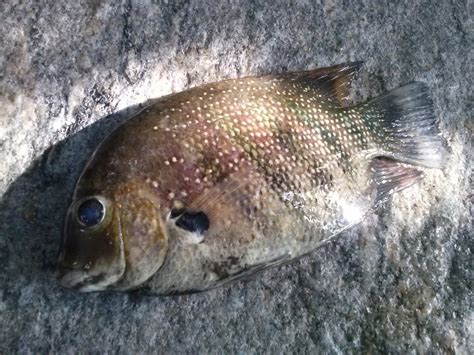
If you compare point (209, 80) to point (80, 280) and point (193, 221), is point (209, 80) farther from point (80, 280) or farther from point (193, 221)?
point (80, 280)

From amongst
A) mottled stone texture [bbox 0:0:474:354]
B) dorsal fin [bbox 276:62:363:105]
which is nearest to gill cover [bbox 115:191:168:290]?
mottled stone texture [bbox 0:0:474:354]

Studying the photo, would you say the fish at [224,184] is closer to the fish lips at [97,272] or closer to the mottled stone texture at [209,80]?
the fish lips at [97,272]

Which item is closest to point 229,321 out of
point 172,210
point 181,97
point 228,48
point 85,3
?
point 172,210

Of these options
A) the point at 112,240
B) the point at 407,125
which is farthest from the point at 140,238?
the point at 407,125

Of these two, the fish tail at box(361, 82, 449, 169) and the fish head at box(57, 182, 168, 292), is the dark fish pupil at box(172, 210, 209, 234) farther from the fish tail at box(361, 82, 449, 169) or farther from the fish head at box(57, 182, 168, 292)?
the fish tail at box(361, 82, 449, 169)

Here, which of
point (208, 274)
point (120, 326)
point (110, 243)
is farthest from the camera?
point (120, 326)

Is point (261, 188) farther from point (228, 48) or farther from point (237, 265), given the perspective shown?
point (228, 48)
